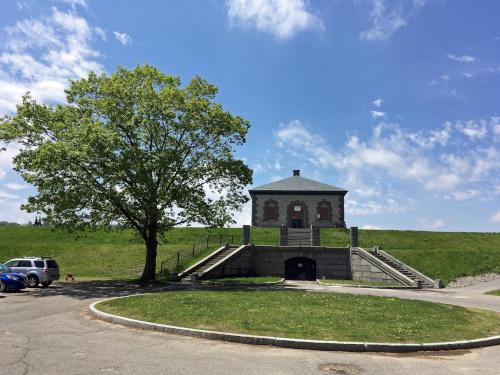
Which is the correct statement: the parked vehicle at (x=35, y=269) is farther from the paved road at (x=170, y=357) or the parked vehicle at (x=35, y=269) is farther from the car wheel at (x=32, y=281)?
the paved road at (x=170, y=357)

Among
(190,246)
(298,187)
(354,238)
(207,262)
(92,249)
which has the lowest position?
(207,262)

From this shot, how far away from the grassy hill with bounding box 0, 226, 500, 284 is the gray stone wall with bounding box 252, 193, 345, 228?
369 cm

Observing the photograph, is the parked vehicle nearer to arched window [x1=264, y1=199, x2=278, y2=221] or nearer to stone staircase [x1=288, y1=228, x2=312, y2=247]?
stone staircase [x1=288, y1=228, x2=312, y2=247]

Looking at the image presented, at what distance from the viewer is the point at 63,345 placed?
906cm

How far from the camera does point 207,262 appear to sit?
31453mm

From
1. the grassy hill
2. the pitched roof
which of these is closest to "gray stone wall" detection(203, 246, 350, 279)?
the grassy hill

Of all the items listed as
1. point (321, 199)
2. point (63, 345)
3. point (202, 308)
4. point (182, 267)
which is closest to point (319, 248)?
point (182, 267)

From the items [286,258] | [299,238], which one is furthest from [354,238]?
[286,258]

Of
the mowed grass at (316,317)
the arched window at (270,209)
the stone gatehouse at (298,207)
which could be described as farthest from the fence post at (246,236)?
the mowed grass at (316,317)

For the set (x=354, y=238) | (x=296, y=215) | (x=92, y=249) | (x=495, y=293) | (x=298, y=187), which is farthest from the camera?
(x=298, y=187)

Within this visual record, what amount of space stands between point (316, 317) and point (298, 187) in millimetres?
39726

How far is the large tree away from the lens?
2283 centimetres

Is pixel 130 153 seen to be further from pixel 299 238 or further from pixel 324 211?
pixel 324 211

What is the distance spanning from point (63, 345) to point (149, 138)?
18546 mm
